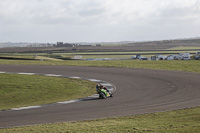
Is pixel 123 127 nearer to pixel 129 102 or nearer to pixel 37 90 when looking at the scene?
pixel 129 102

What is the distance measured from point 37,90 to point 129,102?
9.77m

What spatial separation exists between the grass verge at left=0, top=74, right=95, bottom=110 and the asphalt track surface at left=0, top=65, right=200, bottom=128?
285 cm

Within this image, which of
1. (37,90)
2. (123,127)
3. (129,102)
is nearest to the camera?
(123,127)

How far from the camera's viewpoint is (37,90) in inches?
1069

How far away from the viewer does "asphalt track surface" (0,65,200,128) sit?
54.6 feet

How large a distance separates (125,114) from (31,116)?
515cm

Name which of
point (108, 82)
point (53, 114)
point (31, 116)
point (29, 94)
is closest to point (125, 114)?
point (53, 114)

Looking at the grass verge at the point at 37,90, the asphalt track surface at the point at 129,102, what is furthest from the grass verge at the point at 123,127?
the grass verge at the point at 37,90

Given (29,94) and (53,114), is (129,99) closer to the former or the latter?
(53,114)

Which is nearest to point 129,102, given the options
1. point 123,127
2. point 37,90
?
point 123,127

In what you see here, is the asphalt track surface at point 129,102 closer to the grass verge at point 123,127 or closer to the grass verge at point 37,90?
the grass verge at point 123,127

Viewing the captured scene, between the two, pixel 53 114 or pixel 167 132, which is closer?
pixel 167 132

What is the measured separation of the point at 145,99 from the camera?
21.9 meters

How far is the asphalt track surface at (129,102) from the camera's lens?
16641 mm
